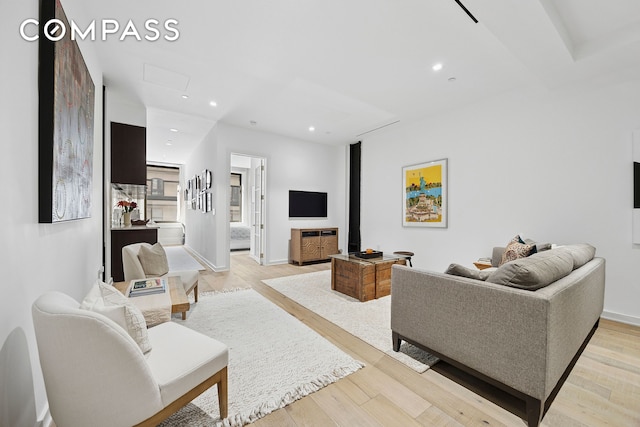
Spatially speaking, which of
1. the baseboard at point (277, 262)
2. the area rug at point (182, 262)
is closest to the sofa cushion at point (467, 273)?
the baseboard at point (277, 262)

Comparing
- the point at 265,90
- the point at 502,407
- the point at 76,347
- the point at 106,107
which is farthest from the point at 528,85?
the point at 106,107

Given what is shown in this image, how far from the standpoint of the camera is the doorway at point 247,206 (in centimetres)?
577

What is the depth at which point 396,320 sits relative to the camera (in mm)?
2072

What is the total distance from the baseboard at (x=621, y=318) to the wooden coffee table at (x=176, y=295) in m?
4.19

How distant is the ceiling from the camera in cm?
217

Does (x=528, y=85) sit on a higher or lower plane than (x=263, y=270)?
higher

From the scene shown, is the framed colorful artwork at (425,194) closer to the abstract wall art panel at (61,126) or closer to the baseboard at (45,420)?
the abstract wall art panel at (61,126)

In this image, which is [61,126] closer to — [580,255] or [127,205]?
[127,205]

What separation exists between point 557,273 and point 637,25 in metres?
2.55

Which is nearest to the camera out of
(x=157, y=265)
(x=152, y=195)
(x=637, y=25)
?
(x=637, y=25)

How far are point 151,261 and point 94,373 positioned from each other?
2.34 m

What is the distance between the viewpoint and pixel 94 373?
3.18ft

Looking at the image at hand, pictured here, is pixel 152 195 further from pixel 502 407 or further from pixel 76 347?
pixel 502 407

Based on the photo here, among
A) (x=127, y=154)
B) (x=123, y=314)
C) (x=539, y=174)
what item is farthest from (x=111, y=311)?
(x=539, y=174)
